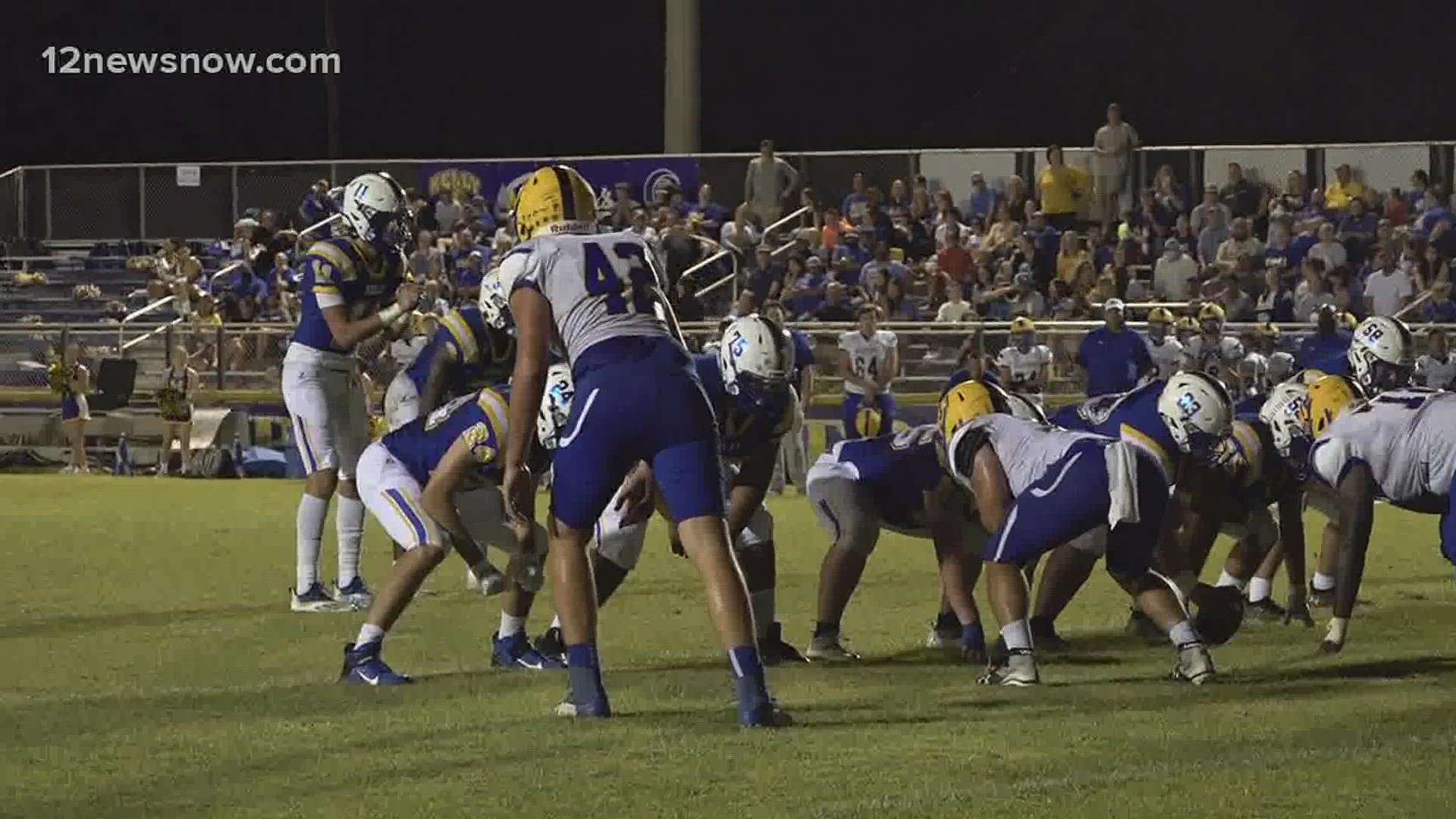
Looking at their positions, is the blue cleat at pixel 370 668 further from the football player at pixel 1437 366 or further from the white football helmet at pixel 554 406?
the football player at pixel 1437 366

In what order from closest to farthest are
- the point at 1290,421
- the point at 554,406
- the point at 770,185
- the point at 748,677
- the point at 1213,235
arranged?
the point at 748,677 < the point at 554,406 < the point at 1290,421 < the point at 1213,235 < the point at 770,185

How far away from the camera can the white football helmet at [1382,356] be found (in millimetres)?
11344

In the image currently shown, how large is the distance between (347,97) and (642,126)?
441 centimetres

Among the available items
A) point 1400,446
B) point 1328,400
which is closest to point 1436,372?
point 1328,400

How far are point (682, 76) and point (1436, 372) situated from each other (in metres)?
11.7

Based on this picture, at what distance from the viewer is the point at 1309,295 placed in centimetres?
2169

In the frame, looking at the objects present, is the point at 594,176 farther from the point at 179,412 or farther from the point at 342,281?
the point at 342,281

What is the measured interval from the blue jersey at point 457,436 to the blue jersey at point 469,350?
168cm

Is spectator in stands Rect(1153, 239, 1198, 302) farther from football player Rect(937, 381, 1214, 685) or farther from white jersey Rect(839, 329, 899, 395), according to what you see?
football player Rect(937, 381, 1214, 685)

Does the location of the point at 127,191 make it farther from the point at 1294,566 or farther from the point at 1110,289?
the point at 1294,566

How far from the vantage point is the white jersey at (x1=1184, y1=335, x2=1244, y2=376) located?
779 inches

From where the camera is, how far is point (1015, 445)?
30.1 feet

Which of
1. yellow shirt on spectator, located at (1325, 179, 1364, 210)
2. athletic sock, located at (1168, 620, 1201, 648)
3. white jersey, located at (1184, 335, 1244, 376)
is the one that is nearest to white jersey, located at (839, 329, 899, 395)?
white jersey, located at (1184, 335, 1244, 376)

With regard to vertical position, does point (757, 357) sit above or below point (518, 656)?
above
